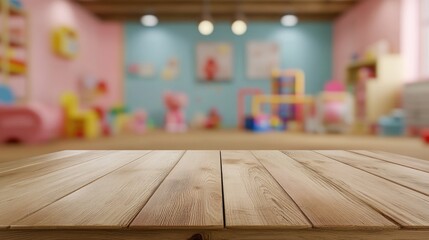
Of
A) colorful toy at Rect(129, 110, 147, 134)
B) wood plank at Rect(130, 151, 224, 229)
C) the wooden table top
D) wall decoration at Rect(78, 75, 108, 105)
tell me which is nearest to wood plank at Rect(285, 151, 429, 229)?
the wooden table top

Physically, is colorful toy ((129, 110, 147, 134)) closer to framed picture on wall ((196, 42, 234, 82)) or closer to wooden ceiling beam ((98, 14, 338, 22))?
framed picture on wall ((196, 42, 234, 82))

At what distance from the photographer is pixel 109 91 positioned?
8.19 meters

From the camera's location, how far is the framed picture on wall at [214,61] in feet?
26.6

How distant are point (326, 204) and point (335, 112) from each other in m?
5.90

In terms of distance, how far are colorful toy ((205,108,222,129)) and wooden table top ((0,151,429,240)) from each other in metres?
6.68

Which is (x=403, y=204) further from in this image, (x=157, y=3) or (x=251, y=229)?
(x=157, y=3)

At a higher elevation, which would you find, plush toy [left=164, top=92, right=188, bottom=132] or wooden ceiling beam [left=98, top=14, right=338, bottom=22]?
wooden ceiling beam [left=98, top=14, right=338, bottom=22]

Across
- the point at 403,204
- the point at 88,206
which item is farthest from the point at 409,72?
the point at 88,206

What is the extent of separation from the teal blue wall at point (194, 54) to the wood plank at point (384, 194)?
694 cm

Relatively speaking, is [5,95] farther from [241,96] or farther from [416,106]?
[416,106]

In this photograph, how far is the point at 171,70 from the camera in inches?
320

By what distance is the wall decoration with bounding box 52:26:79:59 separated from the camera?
19.8 ft

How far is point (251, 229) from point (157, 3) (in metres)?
6.88

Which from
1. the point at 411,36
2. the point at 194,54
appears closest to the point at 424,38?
the point at 411,36
